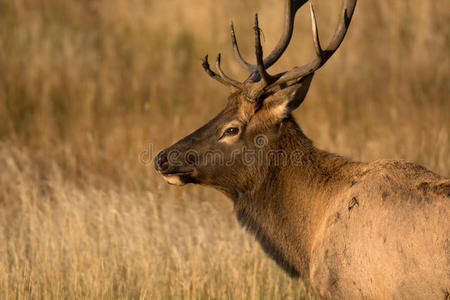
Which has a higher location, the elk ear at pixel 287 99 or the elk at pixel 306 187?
the elk ear at pixel 287 99

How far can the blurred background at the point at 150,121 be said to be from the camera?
20.7 feet

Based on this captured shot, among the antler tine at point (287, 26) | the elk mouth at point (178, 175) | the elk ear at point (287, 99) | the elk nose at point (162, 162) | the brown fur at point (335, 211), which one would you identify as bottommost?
the brown fur at point (335, 211)

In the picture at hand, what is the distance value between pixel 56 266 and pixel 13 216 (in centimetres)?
157

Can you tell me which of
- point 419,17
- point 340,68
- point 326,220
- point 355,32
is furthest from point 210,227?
point 419,17

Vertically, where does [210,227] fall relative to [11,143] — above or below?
below

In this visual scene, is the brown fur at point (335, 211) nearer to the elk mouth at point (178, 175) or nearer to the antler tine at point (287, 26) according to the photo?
the elk mouth at point (178, 175)

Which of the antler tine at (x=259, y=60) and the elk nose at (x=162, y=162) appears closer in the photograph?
the antler tine at (x=259, y=60)

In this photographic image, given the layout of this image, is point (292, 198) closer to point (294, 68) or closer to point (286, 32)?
point (294, 68)

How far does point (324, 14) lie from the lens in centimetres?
1227

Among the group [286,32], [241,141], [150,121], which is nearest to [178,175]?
[241,141]

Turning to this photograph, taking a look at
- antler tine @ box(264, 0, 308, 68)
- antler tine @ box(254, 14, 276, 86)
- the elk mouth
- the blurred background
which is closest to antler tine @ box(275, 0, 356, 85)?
antler tine @ box(254, 14, 276, 86)

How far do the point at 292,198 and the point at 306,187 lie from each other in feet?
0.46

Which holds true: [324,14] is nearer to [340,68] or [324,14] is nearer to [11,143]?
[340,68]

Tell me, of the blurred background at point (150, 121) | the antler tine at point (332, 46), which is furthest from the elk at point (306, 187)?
the blurred background at point (150, 121)
